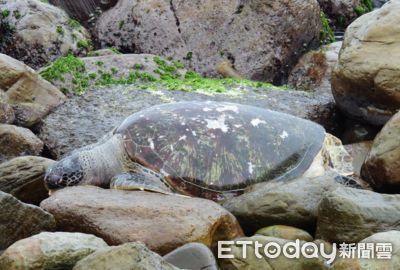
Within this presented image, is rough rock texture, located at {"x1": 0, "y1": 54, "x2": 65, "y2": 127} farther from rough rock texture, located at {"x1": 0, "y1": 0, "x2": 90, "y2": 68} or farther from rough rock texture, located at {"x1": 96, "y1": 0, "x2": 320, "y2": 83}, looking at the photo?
rough rock texture, located at {"x1": 96, "y1": 0, "x2": 320, "y2": 83}

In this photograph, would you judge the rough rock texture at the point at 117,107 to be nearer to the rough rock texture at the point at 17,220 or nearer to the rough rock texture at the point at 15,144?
the rough rock texture at the point at 15,144

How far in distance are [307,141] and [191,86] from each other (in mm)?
3117

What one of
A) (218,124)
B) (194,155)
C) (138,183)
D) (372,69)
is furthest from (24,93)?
(372,69)

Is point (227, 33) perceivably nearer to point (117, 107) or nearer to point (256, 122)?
point (117, 107)

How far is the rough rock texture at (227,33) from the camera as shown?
11898 millimetres

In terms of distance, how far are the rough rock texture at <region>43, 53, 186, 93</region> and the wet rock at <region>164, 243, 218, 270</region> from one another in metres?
5.50

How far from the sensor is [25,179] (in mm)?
6609

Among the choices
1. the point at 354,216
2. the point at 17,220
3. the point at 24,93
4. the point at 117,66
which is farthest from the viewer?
the point at 117,66

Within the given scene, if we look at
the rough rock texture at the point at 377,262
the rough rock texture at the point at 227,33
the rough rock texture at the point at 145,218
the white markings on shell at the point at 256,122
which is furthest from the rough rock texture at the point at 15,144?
the rough rock texture at the point at 377,262

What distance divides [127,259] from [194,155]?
8.67ft

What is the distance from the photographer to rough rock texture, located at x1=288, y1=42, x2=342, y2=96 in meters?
11.6

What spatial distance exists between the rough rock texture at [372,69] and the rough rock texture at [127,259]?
5.10 m

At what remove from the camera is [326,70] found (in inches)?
463

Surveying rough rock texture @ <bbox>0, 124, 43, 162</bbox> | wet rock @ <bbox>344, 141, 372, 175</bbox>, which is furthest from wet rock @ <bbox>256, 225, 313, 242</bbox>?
rough rock texture @ <bbox>0, 124, 43, 162</bbox>
